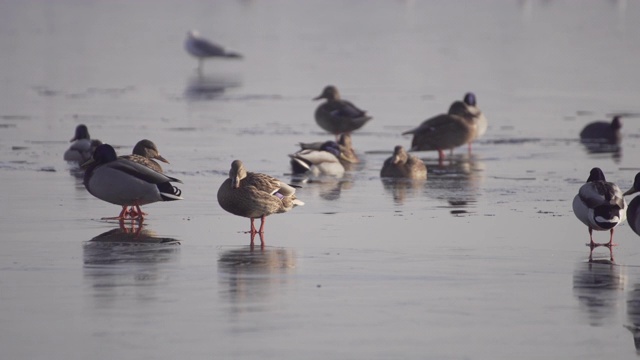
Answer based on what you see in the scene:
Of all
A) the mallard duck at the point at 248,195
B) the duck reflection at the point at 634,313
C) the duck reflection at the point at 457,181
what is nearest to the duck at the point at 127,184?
the mallard duck at the point at 248,195

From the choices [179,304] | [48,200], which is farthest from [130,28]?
[179,304]

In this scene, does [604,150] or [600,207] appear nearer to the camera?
[600,207]

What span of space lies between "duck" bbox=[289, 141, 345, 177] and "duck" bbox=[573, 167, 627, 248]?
236 inches

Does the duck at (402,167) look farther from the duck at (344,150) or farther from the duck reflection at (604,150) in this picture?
the duck reflection at (604,150)

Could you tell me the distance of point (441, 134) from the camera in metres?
21.4

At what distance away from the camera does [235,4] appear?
95.1 m

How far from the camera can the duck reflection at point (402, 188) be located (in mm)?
16188

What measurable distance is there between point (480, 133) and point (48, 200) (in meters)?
8.61

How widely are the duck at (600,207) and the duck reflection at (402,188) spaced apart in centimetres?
326

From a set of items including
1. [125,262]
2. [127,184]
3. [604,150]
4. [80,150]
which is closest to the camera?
[125,262]

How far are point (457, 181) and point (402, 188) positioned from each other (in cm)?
120

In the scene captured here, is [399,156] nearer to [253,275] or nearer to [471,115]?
[471,115]

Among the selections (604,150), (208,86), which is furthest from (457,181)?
(208,86)

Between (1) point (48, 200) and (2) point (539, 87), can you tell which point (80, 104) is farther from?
(1) point (48, 200)
